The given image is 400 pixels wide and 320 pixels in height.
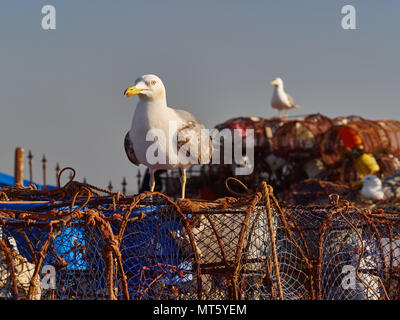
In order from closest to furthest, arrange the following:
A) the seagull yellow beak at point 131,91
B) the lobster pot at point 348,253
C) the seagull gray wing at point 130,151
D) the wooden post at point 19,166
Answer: the lobster pot at point 348,253 → the seagull yellow beak at point 131,91 → the seagull gray wing at point 130,151 → the wooden post at point 19,166

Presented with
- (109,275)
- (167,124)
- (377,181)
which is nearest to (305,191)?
(377,181)

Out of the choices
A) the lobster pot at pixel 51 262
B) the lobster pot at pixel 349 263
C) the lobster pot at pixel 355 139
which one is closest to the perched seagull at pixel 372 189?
the lobster pot at pixel 355 139

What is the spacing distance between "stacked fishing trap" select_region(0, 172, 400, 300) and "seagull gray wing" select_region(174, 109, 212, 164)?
157 centimetres

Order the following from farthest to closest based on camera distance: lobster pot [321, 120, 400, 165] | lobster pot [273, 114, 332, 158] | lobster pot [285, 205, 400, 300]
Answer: lobster pot [273, 114, 332, 158] < lobster pot [321, 120, 400, 165] < lobster pot [285, 205, 400, 300]

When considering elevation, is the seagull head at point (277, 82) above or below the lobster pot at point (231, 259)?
above

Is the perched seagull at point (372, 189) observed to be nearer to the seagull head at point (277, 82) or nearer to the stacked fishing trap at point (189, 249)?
the stacked fishing trap at point (189, 249)

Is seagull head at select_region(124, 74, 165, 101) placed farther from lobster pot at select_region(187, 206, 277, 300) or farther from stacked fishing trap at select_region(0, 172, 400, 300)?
lobster pot at select_region(187, 206, 277, 300)

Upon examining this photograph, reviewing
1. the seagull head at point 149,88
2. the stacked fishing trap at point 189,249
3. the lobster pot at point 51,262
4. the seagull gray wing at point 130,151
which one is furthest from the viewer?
the seagull gray wing at point 130,151

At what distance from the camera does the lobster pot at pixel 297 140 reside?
1232cm

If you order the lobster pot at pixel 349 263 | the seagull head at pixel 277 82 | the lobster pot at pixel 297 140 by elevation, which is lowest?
the lobster pot at pixel 349 263

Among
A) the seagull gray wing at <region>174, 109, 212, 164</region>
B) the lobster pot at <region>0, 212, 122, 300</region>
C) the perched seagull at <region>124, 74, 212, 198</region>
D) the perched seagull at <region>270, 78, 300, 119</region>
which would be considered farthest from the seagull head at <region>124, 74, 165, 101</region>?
the perched seagull at <region>270, 78, 300, 119</region>

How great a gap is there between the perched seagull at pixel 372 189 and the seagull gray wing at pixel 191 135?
346cm

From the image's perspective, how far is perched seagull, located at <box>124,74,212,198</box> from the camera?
558 cm

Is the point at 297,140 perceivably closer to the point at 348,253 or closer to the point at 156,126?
the point at 156,126
